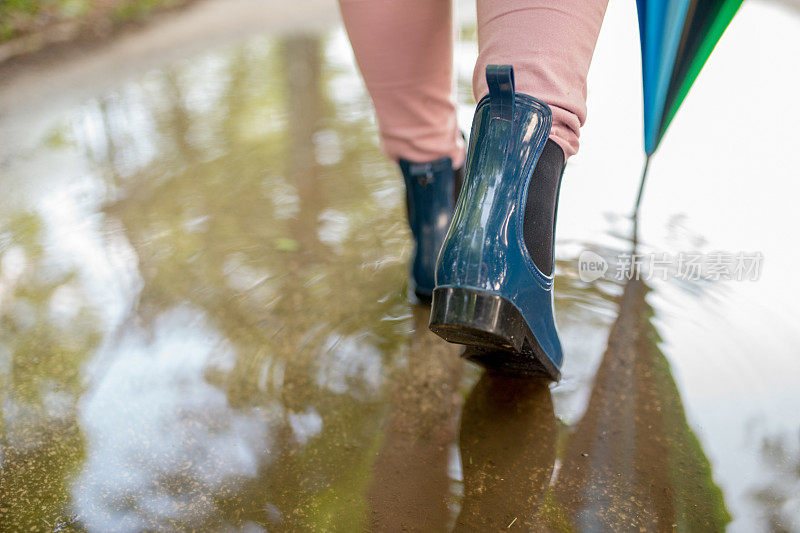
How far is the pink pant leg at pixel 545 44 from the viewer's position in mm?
817

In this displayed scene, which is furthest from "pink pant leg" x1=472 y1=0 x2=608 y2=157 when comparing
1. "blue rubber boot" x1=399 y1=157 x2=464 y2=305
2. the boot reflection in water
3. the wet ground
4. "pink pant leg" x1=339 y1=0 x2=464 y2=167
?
the wet ground

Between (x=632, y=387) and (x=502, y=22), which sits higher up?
(x=502, y=22)

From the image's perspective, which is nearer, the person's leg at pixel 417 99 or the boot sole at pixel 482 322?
the boot sole at pixel 482 322

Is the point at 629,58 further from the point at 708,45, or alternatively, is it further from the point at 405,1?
the point at 405,1

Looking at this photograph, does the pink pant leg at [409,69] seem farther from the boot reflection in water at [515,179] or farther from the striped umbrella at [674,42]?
the striped umbrella at [674,42]

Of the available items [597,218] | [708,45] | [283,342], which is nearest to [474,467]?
[283,342]

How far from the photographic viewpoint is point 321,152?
6.98 ft

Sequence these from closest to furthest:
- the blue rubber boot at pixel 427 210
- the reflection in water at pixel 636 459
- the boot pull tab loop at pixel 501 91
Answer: the boot pull tab loop at pixel 501 91
the reflection in water at pixel 636 459
the blue rubber boot at pixel 427 210

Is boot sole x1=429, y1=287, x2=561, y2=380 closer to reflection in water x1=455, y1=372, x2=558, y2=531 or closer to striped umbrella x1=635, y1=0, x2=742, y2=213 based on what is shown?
reflection in water x1=455, y1=372, x2=558, y2=531

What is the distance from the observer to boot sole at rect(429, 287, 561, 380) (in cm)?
84

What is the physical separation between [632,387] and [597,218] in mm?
605

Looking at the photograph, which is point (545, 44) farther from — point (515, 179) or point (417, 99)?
point (417, 99)

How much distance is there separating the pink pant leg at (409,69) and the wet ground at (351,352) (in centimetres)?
35

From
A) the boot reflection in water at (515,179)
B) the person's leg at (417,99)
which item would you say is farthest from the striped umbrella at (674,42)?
the boot reflection in water at (515,179)
